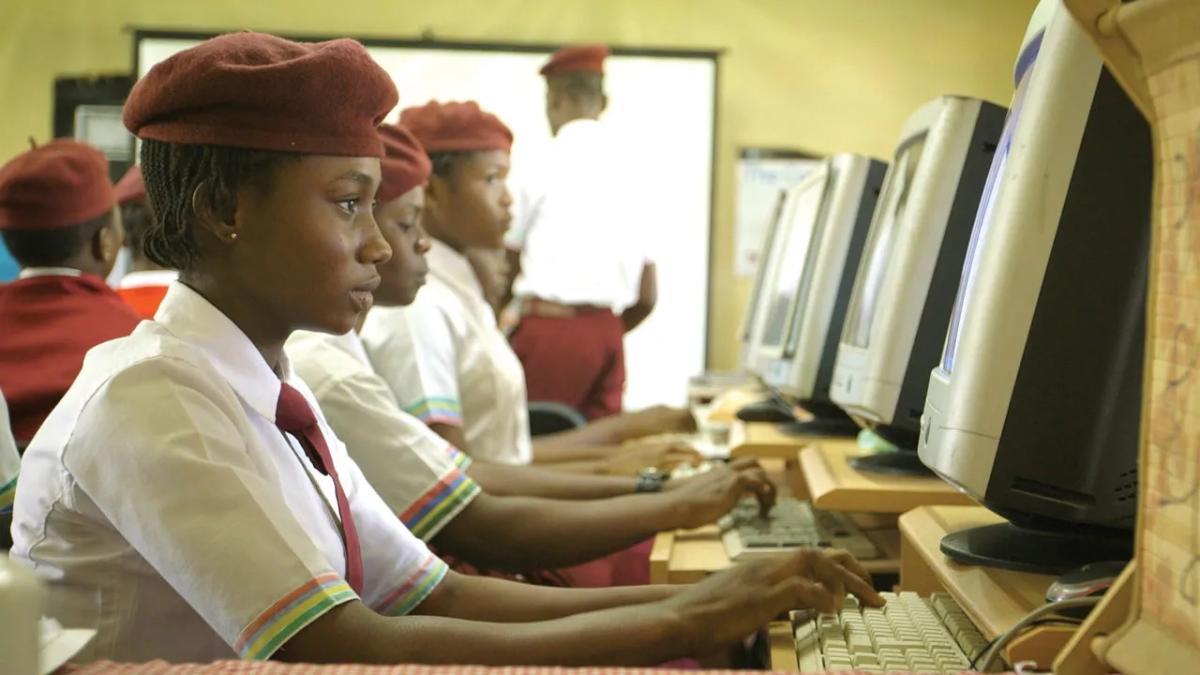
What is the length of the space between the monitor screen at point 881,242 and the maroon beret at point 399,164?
0.73 metres

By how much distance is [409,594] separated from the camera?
1.40 meters

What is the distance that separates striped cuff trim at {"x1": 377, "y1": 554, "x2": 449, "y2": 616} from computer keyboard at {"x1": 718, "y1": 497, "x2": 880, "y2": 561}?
0.46 metres

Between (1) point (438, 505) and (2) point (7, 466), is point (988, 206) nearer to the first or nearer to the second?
(1) point (438, 505)

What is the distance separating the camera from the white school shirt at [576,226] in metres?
3.94

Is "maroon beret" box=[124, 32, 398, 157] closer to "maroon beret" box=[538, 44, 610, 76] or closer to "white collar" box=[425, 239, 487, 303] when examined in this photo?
"white collar" box=[425, 239, 487, 303]

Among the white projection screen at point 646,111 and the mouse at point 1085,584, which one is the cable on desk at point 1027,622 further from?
the white projection screen at point 646,111

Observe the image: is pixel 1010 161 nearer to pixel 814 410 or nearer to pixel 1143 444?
pixel 1143 444

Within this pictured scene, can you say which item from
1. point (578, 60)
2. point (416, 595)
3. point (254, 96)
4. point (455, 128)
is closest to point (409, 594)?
point (416, 595)

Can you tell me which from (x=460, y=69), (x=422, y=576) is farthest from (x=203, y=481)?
(x=460, y=69)

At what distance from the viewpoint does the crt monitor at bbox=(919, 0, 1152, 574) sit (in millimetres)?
1097

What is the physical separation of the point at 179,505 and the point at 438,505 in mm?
834

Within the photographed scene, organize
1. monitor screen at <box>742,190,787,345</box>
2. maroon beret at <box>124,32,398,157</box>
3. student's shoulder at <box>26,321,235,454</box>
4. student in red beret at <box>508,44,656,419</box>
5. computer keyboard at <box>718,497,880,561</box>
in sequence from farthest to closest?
student in red beret at <box>508,44,656,419</box>
monitor screen at <box>742,190,787,345</box>
computer keyboard at <box>718,497,880,561</box>
maroon beret at <box>124,32,398,157</box>
student's shoulder at <box>26,321,235,454</box>

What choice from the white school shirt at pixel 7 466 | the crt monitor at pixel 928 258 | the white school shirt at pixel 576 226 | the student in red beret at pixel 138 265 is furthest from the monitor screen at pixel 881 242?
the white school shirt at pixel 576 226

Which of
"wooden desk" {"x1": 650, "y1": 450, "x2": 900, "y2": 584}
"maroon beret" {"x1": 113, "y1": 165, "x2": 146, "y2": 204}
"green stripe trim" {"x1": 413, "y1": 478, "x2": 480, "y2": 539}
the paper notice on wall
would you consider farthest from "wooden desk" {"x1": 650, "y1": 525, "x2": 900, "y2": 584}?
"maroon beret" {"x1": 113, "y1": 165, "x2": 146, "y2": 204}
